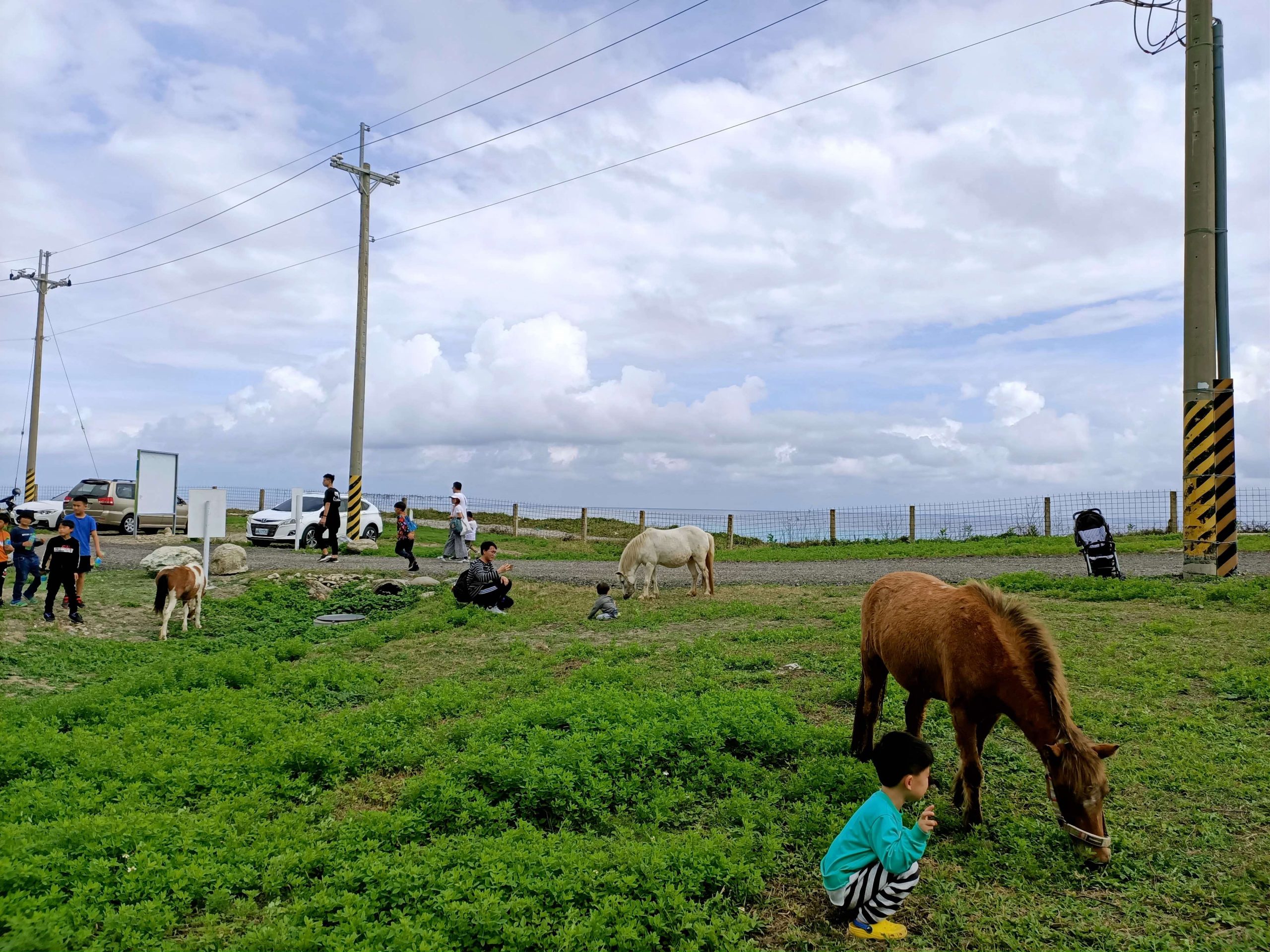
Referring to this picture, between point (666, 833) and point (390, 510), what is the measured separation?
42.2 m

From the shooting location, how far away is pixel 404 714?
786 cm

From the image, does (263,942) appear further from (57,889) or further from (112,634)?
(112,634)

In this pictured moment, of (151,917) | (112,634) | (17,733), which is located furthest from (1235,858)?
(112,634)

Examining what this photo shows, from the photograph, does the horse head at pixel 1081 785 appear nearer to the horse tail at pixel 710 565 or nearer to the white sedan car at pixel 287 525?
the horse tail at pixel 710 565

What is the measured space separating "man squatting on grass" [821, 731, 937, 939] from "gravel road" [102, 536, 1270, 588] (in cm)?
1273

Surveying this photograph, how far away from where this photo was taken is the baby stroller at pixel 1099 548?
47.5 ft

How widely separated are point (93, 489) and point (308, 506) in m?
9.09

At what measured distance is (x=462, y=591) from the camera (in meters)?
14.6

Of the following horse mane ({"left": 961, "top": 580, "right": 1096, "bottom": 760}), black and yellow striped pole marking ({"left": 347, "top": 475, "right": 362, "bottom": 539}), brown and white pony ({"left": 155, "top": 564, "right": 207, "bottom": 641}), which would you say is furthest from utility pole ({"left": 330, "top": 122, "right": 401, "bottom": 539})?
horse mane ({"left": 961, "top": 580, "right": 1096, "bottom": 760})

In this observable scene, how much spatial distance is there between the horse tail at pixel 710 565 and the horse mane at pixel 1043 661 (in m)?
11.2

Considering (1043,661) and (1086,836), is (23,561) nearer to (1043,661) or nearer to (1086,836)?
(1043,661)

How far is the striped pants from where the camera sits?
13.7 feet

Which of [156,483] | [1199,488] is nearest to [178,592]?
[156,483]

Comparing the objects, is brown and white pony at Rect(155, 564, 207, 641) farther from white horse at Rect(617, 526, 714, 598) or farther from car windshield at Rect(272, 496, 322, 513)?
car windshield at Rect(272, 496, 322, 513)
